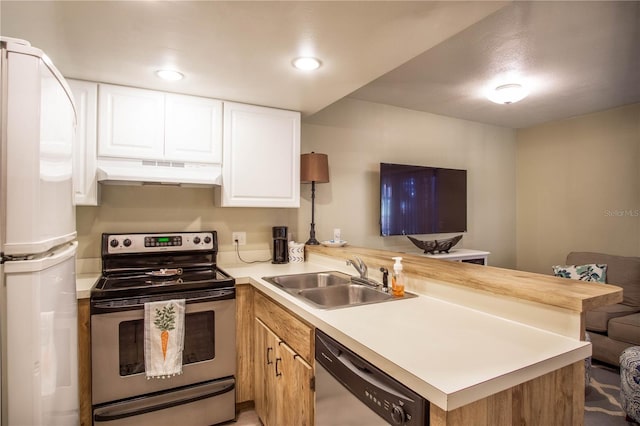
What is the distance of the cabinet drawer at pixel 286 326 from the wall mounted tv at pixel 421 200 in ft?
5.83

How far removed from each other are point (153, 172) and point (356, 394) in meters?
1.84

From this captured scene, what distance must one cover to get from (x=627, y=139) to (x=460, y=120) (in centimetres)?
169

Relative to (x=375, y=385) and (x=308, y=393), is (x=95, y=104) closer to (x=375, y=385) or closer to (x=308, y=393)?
(x=308, y=393)

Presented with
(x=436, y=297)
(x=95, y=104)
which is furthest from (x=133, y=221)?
(x=436, y=297)

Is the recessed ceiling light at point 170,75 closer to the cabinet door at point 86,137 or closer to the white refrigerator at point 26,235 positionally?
the cabinet door at point 86,137

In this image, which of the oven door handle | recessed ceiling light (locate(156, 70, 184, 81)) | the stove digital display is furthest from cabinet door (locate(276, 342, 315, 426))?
recessed ceiling light (locate(156, 70, 184, 81))

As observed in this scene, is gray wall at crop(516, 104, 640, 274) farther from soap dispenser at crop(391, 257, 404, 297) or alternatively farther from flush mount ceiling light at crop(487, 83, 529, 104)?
soap dispenser at crop(391, 257, 404, 297)

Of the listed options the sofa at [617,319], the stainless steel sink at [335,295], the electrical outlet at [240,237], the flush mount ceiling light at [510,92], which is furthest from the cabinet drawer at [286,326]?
the flush mount ceiling light at [510,92]

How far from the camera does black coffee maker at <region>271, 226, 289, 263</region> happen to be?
9.16ft

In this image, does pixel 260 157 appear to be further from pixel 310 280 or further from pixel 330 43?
pixel 330 43

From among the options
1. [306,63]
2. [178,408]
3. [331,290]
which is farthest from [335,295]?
Answer: [306,63]

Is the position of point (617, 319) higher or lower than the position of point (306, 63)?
lower

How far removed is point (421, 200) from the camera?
12.3ft

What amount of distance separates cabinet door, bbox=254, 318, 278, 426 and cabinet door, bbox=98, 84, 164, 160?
134cm
